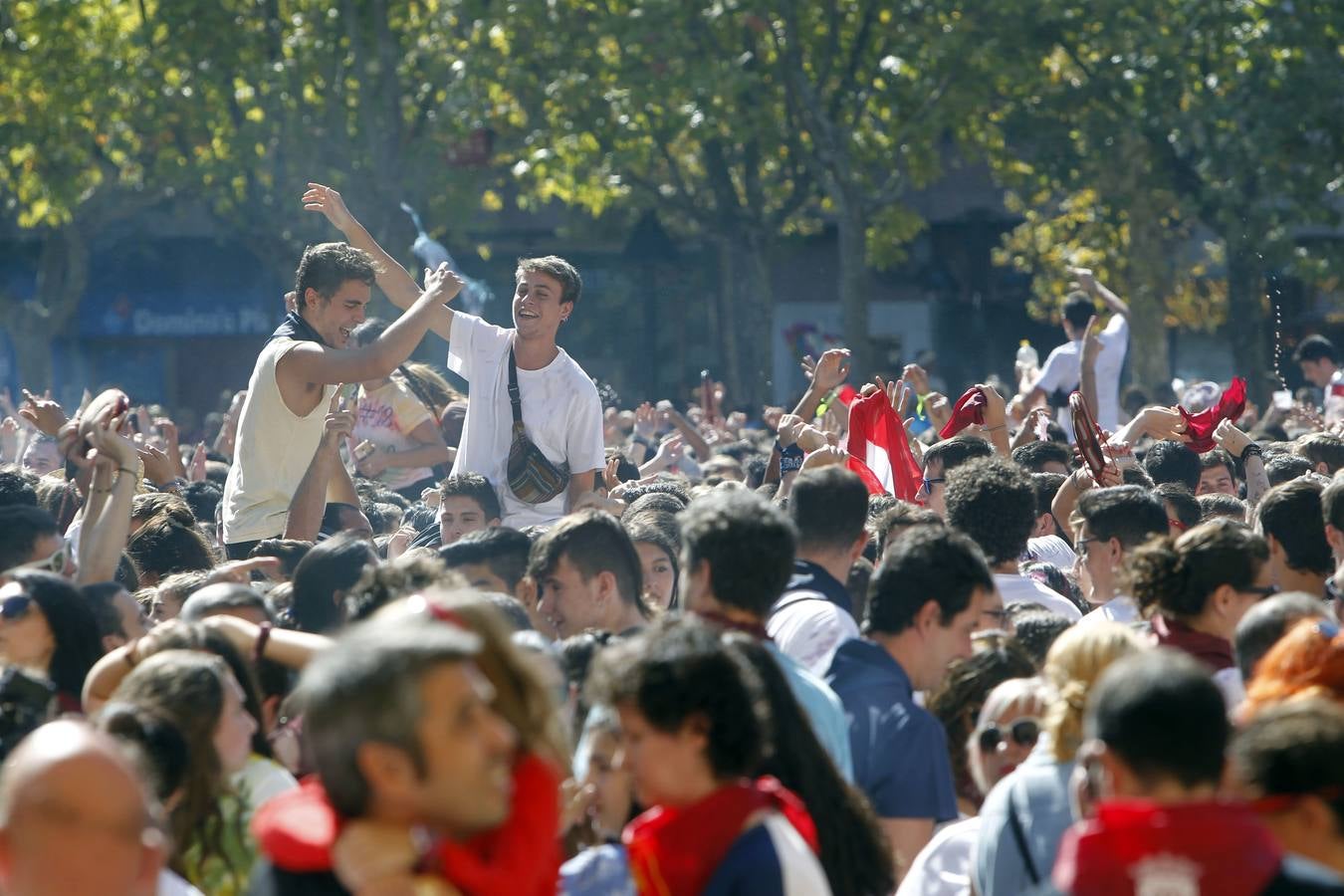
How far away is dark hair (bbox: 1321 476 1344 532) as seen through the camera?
6273 millimetres

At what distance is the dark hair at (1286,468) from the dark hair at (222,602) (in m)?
5.74

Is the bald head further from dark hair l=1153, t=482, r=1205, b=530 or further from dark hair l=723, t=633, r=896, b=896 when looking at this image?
dark hair l=1153, t=482, r=1205, b=530

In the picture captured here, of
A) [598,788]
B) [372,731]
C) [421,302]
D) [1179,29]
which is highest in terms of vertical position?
[1179,29]

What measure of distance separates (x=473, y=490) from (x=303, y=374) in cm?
81

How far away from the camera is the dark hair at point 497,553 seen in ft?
20.9

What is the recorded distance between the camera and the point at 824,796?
12.4ft

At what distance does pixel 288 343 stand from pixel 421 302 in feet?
1.74

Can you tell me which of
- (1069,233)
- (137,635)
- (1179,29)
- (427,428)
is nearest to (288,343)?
(137,635)

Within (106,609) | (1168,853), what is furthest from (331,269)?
(1168,853)

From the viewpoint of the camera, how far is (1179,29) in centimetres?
2598

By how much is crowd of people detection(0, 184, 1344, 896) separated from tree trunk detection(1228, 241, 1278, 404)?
19349 mm

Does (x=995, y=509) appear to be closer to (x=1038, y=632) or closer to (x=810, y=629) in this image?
(x=1038, y=632)

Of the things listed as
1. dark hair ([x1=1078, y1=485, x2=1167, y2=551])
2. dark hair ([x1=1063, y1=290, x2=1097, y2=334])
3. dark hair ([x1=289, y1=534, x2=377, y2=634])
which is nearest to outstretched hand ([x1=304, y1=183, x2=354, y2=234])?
dark hair ([x1=289, y1=534, x2=377, y2=634])

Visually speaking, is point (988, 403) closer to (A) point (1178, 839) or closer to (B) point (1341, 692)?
(B) point (1341, 692)
